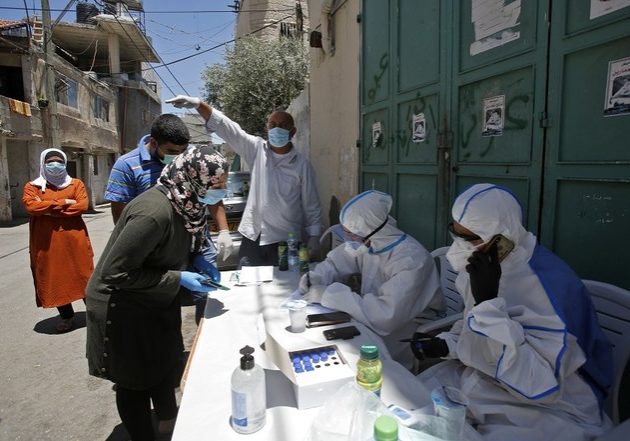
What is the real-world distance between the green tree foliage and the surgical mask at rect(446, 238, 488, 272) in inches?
412

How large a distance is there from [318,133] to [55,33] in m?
19.1

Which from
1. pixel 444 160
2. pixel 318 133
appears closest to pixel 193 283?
pixel 444 160

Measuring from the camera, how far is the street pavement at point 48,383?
2.57 metres

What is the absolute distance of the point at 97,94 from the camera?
1834 centimetres

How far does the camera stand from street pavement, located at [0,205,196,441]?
2.57m

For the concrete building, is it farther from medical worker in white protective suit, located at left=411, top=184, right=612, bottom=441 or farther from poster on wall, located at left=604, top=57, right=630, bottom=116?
poster on wall, located at left=604, top=57, right=630, bottom=116

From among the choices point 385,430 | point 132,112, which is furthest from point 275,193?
point 132,112

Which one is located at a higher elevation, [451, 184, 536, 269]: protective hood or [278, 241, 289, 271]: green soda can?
[451, 184, 536, 269]: protective hood

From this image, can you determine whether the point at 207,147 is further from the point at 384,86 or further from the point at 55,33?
the point at 55,33

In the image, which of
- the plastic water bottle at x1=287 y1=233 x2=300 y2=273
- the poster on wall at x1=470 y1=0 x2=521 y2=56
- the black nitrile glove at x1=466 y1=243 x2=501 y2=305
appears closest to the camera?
the black nitrile glove at x1=466 y1=243 x2=501 y2=305

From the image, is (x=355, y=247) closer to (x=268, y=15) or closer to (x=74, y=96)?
(x=74, y=96)

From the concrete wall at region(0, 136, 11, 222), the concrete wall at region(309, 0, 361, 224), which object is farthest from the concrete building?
the concrete wall at region(309, 0, 361, 224)

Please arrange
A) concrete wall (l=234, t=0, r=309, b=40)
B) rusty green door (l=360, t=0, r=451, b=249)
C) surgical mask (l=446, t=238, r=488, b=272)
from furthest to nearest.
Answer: concrete wall (l=234, t=0, r=309, b=40) < rusty green door (l=360, t=0, r=451, b=249) < surgical mask (l=446, t=238, r=488, b=272)

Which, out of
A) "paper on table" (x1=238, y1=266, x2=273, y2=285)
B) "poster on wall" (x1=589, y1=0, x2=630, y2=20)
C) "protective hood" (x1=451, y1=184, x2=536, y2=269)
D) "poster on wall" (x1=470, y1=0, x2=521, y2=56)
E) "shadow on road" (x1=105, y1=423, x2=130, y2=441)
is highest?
"poster on wall" (x1=470, y1=0, x2=521, y2=56)
